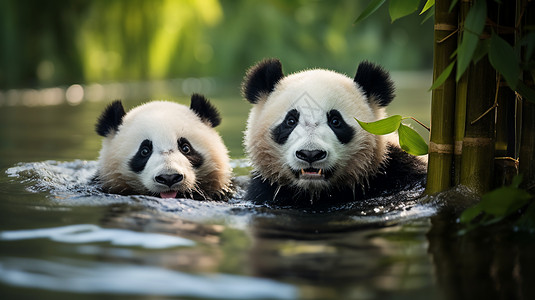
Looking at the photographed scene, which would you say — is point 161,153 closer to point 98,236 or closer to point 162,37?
point 98,236

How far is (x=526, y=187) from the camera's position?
325 centimetres

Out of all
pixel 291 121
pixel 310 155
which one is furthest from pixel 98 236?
pixel 291 121

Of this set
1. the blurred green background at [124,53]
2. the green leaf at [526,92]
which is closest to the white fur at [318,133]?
the green leaf at [526,92]

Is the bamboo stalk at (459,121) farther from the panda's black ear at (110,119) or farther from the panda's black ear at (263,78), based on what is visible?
the panda's black ear at (110,119)

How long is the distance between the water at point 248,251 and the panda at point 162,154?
1.54 ft

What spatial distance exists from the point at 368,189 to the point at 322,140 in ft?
1.79

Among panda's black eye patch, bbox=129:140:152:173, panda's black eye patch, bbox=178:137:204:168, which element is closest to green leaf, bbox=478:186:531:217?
panda's black eye patch, bbox=178:137:204:168

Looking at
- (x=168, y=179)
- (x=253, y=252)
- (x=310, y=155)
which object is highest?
(x=310, y=155)

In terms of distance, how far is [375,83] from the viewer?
4.33m

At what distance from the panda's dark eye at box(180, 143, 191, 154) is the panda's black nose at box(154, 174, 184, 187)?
384mm

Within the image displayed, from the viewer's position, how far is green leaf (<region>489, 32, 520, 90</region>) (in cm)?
287

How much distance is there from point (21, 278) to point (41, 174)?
290 cm

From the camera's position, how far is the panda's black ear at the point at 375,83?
430 cm

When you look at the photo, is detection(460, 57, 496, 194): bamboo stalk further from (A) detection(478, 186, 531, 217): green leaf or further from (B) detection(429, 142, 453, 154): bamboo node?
(A) detection(478, 186, 531, 217): green leaf
